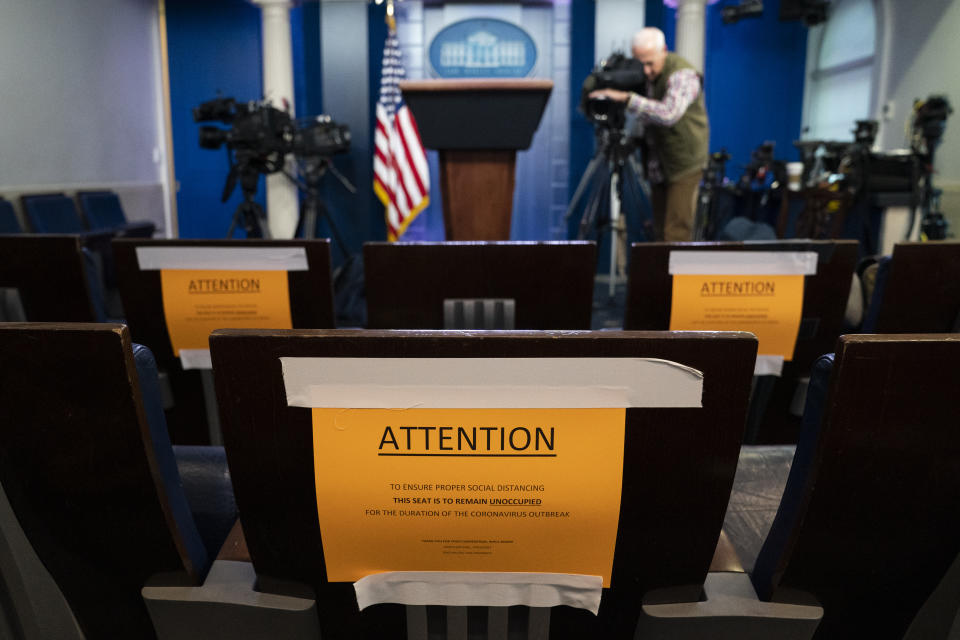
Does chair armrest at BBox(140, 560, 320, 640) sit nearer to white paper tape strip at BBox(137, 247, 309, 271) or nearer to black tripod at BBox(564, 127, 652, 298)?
white paper tape strip at BBox(137, 247, 309, 271)

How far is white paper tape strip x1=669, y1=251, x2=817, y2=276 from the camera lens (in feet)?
4.07

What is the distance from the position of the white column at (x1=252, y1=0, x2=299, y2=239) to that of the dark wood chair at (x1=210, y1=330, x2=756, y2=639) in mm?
5574

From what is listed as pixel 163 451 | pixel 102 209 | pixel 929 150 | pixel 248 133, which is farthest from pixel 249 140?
pixel 929 150

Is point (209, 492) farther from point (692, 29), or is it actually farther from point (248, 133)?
point (692, 29)

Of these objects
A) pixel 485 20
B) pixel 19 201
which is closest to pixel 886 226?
pixel 485 20

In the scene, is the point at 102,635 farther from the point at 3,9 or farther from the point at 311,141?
the point at 3,9

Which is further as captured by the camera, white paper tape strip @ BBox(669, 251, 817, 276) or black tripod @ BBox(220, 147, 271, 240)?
black tripod @ BBox(220, 147, 271, 240)

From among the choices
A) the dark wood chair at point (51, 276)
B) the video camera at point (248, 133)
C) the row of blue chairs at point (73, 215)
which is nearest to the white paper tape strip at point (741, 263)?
the dark wood chair at point (51, 276)

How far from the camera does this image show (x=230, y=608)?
671mm

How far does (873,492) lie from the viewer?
62 centimetres

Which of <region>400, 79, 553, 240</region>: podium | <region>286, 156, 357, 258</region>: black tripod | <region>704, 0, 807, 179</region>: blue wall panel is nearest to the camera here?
<region>400, 79, 553, 240</region>: podium

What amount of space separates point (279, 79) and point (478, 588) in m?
6.16

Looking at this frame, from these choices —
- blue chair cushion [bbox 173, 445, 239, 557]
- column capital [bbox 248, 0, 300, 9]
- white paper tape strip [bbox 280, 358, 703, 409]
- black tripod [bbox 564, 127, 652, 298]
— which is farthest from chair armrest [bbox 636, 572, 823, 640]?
column capital [bbox 248, 0, 300, 9]

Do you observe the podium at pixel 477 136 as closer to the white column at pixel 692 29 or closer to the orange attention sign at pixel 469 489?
the orange attention sign at pixel 469 489
